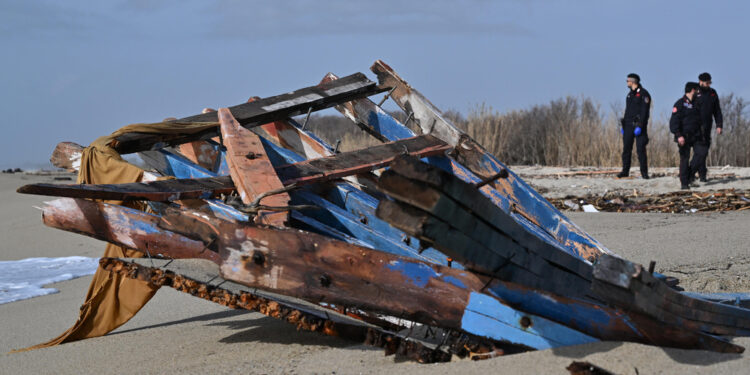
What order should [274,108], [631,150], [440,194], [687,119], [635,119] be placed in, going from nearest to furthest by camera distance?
1. [440,194]
2. [274,108]
3. [687,119]
4. [631,150]
5. [635,119]

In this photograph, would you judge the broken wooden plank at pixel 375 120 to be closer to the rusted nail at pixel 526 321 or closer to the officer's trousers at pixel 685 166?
the rusted nail at pixel 526 321

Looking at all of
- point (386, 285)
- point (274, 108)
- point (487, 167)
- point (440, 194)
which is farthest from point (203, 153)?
point (440, 194)

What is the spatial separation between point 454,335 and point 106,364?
157cm

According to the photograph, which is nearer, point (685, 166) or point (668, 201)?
point (668, 201)

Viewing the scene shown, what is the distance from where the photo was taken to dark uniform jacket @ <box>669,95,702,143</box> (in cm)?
1125

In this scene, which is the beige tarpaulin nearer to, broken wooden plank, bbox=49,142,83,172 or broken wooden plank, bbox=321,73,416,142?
broken wooden plank, bbox=49,142,83,172

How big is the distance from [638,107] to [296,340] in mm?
10385

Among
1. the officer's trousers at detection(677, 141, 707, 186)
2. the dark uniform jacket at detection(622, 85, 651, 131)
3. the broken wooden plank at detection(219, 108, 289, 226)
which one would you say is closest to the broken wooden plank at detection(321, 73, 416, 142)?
the broken wooden plank at detection(219, 108, 289, 226)

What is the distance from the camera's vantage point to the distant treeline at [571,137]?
49.4 ft

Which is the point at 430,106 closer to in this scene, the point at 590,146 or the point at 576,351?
the point at 576,351

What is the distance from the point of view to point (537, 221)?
12.5 ft

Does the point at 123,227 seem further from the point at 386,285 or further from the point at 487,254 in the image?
the point at 487,254

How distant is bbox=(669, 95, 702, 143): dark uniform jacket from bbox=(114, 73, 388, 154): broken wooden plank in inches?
340

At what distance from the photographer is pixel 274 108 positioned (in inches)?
154
